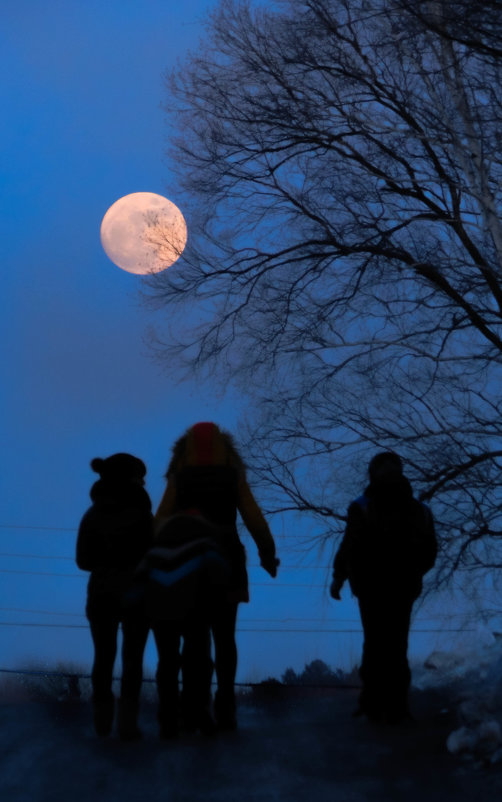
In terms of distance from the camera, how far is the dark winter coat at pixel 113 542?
5.81 m

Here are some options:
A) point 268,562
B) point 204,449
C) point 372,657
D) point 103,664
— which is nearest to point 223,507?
point 204,449

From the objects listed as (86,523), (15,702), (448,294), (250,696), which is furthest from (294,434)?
(86,523)

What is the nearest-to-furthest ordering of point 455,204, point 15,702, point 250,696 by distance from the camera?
1. point 15,702
2. point 250,696
3. point 455,204

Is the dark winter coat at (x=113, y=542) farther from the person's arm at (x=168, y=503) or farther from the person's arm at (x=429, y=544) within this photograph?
the person's arm at (x=429, y=544)

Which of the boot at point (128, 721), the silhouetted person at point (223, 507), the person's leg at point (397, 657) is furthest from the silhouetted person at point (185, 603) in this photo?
the person's leg at point (397, 657)

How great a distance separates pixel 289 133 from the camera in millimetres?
11336

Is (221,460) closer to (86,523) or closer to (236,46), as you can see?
(86,523)

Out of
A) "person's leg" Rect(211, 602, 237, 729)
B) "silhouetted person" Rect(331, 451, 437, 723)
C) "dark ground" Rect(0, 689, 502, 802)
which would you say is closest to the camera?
"dark ground" Rect(0, 689, 502, 802)

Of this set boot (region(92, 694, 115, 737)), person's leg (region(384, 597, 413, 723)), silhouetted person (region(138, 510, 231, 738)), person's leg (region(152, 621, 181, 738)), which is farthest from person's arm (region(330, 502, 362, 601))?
boot (region(92, 694, 115, 737))

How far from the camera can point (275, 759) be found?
5461mm

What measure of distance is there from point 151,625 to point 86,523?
0.77 metres

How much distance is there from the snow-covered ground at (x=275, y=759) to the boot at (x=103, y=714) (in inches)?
4.6

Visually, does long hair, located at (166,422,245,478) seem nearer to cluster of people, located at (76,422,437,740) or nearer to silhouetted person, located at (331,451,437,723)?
cluster of people, located at (76,422,437,740)

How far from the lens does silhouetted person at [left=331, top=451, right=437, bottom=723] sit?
5.99m
